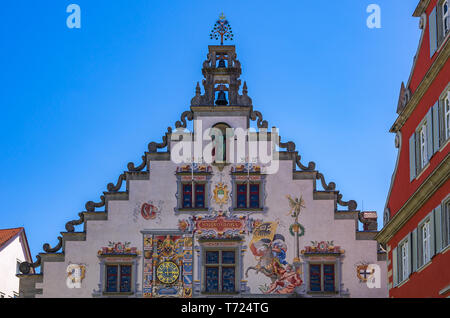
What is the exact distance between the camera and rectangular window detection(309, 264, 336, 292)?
33.3 metres

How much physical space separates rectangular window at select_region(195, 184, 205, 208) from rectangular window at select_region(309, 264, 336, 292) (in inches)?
159

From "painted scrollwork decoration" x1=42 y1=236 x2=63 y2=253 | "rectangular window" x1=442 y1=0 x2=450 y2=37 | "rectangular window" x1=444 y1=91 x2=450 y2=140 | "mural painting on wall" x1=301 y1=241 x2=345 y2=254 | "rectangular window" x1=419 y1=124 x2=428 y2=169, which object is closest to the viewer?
"rectangular window" x1=444 y1=91 x2=450 y2=140

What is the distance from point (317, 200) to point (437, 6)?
1177 centimetres

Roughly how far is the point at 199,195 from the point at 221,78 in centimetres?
412

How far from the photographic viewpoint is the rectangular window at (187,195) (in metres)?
34.1

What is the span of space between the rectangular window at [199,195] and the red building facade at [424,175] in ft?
25.3

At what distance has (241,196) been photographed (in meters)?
34.2

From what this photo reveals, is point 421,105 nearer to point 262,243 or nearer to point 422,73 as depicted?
point 422,73

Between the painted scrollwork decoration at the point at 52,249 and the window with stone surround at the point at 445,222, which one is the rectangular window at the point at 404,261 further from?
the painted scrollwork decoration at the point at 52,249

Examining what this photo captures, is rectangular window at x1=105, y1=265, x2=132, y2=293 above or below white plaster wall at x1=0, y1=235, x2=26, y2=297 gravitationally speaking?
below

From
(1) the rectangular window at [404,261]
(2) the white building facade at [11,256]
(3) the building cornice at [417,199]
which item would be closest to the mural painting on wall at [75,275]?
(2) the white building facade at [11,256]

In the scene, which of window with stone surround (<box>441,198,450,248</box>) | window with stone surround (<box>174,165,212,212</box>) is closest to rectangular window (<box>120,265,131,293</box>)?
window with stone surround (<box>174,165,212,212</box>)

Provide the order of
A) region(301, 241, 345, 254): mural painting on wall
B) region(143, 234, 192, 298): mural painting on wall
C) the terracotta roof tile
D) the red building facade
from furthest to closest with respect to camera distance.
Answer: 1. the terracotta roof tile
2. region(301, 241, 345, 254): mural painting on wall
3. region(143, 234, 192, 298): mural painting on wall
4. the red building facade

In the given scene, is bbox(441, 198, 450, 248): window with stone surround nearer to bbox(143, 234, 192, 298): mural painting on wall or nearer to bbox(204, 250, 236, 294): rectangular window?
bbox(204, 250, 236, 294): rectangular window
